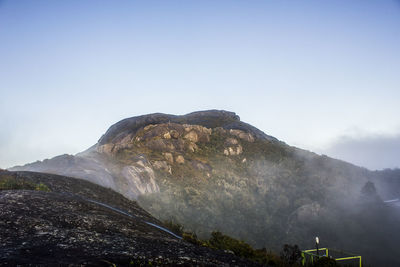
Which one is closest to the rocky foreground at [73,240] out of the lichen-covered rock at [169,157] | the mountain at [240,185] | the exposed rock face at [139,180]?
the mountain at [240,185]

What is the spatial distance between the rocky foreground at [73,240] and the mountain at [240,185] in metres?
24.9

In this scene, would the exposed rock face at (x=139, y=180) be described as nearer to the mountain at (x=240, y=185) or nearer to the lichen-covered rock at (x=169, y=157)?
the mountain at (x=240, y=185)

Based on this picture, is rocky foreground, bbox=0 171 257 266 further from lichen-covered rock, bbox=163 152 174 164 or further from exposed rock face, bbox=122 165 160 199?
lichen-covered rock, bbox=163 152 174 164

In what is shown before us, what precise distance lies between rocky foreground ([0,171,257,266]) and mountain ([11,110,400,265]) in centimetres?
2486

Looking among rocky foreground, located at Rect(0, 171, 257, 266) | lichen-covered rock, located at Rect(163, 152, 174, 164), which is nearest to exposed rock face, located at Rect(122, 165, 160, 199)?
lichen-covered rock, located at Rect(163, 152, 174, 164)

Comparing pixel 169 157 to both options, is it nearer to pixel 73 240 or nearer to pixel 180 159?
pixel 180 159

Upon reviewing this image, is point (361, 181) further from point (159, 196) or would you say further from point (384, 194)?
point (159, 196)

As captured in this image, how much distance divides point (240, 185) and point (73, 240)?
2414 inches

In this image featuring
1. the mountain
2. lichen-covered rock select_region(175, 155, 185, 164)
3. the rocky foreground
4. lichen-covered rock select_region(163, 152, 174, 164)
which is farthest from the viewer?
lichen-covered rock select_region(175, 155, 185, 164)

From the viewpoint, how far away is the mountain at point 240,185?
47.6 metres

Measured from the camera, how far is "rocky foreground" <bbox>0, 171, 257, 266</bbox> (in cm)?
750

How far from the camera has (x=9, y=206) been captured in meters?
11.3

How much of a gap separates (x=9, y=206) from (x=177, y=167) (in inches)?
2036

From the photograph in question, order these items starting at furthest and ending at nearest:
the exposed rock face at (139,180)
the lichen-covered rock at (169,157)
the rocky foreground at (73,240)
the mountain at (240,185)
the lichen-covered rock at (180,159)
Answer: the lichen-covered rock at (180,159), the lichen-covered rock at (169,157), the mountain at (240,185), the exposed rock face at (139,180), the rocky foreground at (73,240)
